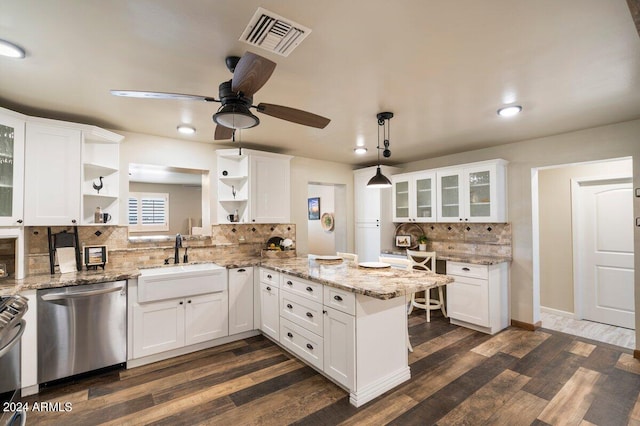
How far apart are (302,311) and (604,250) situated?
4071mm

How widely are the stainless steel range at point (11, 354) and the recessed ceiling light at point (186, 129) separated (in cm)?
209

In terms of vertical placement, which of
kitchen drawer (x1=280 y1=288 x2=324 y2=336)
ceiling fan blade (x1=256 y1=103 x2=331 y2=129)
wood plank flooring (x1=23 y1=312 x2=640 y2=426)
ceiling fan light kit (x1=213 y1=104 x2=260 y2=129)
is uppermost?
ceiling fan blade (x1=256 y1=103 x2=331 y2=129)

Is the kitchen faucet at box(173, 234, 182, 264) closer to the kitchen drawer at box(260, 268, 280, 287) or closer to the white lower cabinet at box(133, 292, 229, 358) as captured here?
the white lower cabinet at box(133, 292, 229, 358)

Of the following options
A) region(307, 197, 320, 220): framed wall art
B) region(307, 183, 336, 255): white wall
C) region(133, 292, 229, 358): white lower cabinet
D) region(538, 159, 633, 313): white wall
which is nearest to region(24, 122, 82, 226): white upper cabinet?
region(133, 292, 229, 358): white lower cabinet

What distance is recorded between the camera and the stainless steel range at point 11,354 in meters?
1.17

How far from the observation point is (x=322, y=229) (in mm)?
6703

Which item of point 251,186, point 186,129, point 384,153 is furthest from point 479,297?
point 186,129

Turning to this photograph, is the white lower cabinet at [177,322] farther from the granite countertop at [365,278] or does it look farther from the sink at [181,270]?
the granite countertop at [365,278]

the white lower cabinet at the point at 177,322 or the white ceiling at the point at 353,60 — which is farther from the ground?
the white ceiling at the point at 353,60

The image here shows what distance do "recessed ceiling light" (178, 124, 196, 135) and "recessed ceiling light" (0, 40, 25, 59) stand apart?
4.72 ft

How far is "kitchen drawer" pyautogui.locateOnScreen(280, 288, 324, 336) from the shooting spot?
266cm

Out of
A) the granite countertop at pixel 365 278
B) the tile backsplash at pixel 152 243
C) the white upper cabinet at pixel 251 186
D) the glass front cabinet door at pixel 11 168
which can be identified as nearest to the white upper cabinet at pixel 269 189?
the white upper cabinet at pixel 251 186

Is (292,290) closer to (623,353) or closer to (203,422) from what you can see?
(203,422)

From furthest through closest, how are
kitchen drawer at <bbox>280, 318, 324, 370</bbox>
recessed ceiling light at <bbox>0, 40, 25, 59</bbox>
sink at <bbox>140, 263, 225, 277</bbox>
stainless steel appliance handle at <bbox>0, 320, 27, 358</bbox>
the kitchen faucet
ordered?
the kitchen faucet, sink at <bbox>140, 263, 225, 277</bbox>, kitchen drawer at <bbox>280, 318, 324, 370</bbox>, recessed ceiling light at <bbox>0, 40, 25, 59</bbox>, stainless steel appliance handle at <bbox>0, 320, 27, 358</bbox>
